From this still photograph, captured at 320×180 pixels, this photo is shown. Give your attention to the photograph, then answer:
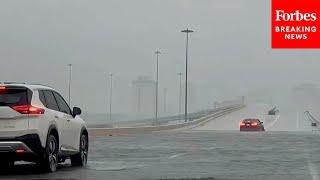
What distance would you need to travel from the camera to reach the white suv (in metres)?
12.9

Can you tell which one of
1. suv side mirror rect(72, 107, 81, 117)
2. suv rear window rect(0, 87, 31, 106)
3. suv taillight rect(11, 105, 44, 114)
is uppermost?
suv rear window rect(0, 87, 31, 106)

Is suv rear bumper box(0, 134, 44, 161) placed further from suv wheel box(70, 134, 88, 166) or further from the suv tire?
suv wheel box(70, 134, 88, 166)

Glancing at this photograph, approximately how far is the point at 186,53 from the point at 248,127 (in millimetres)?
20357

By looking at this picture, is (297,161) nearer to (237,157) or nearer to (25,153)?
(237,157)

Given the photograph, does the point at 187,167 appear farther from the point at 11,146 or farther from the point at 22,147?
the point at 11,146

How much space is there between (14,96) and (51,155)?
4.44 feet

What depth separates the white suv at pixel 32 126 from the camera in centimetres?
1293

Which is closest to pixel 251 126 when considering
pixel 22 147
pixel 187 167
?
pixel 187 167

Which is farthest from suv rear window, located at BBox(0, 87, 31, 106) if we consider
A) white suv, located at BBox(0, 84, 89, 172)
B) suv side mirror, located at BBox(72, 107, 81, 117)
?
suv side mirror, located at BBox(72, 107, 81, 117)

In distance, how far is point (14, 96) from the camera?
13.4 metres

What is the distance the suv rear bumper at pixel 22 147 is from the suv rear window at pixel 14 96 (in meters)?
0.67

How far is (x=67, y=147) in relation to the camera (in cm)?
1462

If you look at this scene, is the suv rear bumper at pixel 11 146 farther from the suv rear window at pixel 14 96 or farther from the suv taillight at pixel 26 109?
the suv rear window at pixel 14 96

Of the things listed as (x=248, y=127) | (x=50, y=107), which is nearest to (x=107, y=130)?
(x=248, y=127)
